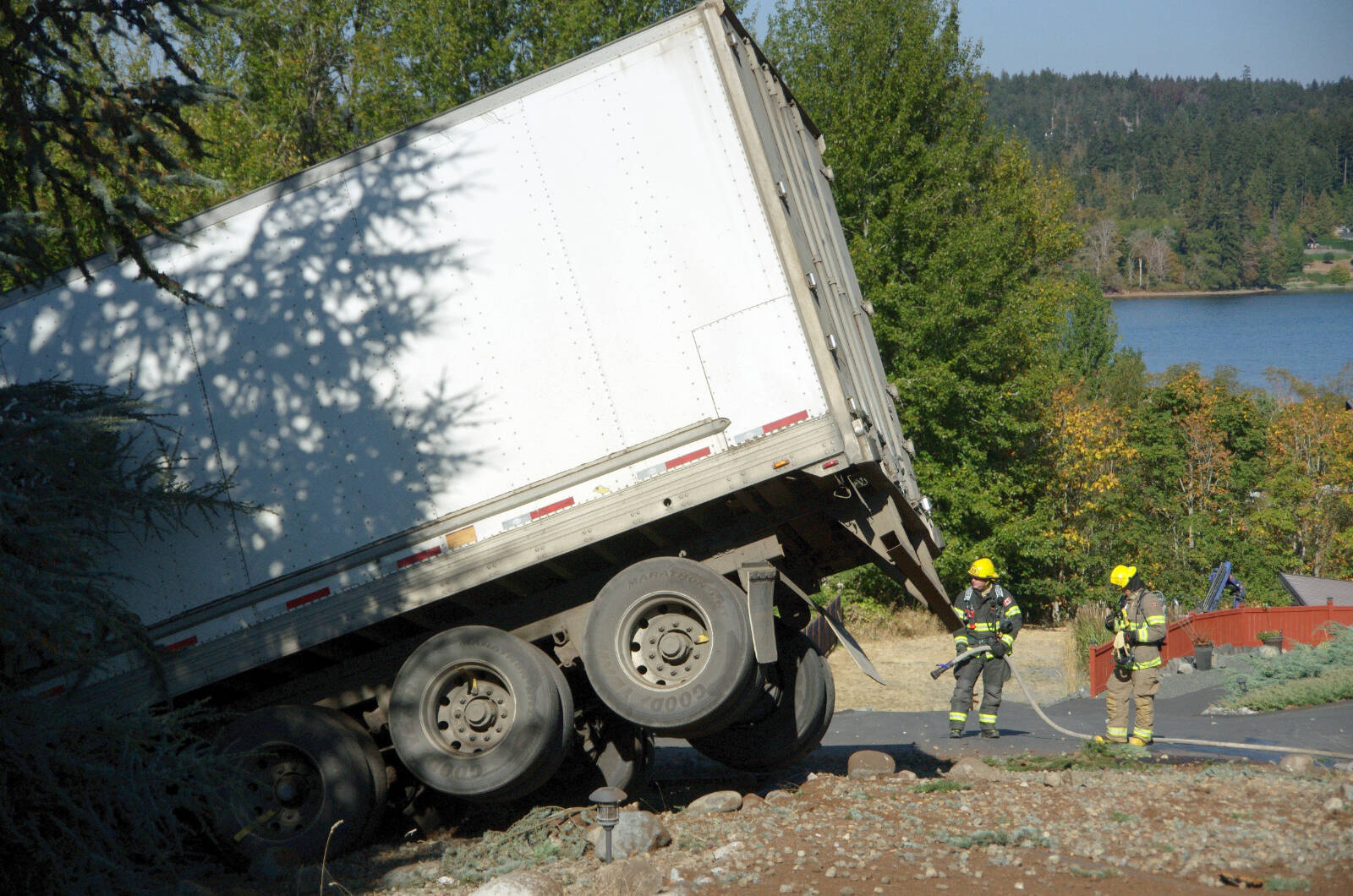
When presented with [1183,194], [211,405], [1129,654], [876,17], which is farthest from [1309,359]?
[211,405]

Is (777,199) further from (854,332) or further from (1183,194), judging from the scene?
(1183,194)

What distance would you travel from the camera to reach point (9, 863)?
513cm

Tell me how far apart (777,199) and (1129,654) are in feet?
17.8

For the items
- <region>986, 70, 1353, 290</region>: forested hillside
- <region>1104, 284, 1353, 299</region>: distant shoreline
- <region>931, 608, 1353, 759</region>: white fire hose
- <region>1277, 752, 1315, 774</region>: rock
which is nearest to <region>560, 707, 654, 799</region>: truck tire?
<region>931, 608, 1353, 759</region>: white fire hose

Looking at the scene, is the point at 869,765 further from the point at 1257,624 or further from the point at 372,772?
the point at 1257,624

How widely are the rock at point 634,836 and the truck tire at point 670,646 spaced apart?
0.55 meters

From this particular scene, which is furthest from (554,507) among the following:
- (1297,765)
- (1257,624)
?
(1257,624)

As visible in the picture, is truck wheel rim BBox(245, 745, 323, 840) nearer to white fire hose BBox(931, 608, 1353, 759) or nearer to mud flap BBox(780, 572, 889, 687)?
mud flap BBox(780, 572, 889, 687)

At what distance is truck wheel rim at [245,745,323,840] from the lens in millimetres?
6902

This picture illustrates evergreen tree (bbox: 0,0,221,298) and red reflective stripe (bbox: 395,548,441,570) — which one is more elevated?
evergreen tree (bbox: 0,0,221,298)

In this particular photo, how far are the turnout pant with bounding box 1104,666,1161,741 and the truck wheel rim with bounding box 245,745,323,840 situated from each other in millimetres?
6396

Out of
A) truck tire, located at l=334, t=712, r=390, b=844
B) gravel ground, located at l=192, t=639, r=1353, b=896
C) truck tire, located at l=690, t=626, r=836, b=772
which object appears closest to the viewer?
gravel ground, located at l=192, t=639, r=1353, b=896

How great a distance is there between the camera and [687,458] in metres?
6.43

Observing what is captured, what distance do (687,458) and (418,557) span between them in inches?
65.0
